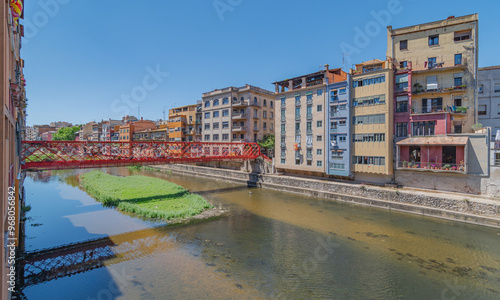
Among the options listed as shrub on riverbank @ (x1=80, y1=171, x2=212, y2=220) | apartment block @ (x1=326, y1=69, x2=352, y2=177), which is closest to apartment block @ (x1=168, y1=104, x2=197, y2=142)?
shrub on riverbank @ (x1=80, y1=171, x2=212, y2=220)

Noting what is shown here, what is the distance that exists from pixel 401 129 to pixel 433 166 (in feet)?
15.9

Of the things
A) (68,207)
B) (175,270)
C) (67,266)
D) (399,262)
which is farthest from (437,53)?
(68,207)

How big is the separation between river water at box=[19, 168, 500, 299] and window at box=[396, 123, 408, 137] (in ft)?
29.9

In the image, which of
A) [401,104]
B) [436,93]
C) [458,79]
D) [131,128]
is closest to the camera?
[458,79]

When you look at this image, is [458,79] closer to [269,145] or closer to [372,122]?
[372,122]

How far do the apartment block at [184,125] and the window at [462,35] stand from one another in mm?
45089

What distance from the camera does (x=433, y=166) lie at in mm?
23281

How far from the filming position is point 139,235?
16797mm

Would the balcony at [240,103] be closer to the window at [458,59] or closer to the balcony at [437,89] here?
the balcony at [437,89]

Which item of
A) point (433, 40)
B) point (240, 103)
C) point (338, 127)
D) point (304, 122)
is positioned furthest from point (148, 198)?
point (433, 40)

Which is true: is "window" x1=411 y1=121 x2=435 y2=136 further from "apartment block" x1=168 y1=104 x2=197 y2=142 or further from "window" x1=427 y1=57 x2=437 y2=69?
"apartment block" x1=168 y1=104 x2=197 y2=142

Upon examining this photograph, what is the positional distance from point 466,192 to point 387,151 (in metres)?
7.09

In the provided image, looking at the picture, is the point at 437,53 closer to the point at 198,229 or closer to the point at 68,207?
the point at 198,229

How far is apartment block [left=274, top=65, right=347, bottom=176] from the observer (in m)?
30.7
